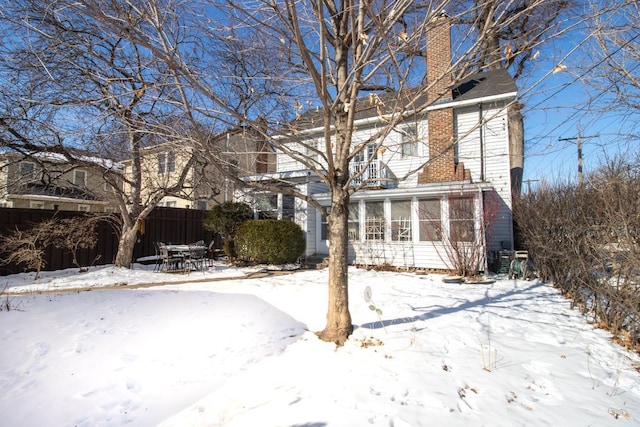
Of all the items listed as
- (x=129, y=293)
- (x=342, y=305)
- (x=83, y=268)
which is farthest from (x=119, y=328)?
(x=83, y=268)

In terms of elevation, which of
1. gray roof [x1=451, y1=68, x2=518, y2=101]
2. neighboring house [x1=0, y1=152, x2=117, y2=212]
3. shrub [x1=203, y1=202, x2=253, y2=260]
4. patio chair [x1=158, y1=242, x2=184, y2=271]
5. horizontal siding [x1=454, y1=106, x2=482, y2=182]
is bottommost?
patio chair [x1=158, y1=242, x2=184, y2=271]

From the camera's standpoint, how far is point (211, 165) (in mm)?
8789

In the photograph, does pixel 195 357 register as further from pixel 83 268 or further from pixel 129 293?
pixel 83 268

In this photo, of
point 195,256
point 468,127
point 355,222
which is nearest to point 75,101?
point 195,256

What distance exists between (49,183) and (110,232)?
8.50 feet

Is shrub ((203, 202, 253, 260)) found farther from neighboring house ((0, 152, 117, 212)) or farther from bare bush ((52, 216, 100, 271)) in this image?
bare bush ((52, 216, 100, 271))

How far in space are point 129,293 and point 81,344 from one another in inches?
97.0

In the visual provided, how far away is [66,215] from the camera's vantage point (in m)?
9.94

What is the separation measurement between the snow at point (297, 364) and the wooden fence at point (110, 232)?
3.75m

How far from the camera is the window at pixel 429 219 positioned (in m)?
10.6

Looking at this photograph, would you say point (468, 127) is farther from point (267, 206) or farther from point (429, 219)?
point (267, 206)

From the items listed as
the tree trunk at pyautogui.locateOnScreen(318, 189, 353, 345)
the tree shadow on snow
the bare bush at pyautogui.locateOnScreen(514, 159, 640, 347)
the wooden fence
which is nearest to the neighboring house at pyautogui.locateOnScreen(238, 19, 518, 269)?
the bare bush at pyautogui.locateOnScreen(514, 159, 640, 347)

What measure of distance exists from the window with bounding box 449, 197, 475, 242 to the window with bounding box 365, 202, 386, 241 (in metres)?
2.40

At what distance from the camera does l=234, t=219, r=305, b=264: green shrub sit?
1120cm
